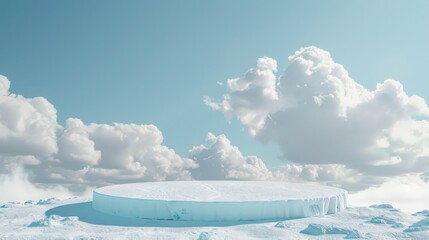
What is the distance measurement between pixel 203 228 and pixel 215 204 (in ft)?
9.93

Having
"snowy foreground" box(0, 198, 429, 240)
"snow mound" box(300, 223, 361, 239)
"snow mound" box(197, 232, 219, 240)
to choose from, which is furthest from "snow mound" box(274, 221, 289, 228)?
"snow mound" box(197, 232, 219, 240)

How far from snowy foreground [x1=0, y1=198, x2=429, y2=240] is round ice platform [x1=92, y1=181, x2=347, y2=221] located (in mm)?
786

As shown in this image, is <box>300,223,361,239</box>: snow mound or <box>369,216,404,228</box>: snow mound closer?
<box>300,223,361,239</box>: snow mound

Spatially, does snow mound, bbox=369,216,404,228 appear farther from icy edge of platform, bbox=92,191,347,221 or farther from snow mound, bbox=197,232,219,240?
snow mound, bbox=197,232,219,240

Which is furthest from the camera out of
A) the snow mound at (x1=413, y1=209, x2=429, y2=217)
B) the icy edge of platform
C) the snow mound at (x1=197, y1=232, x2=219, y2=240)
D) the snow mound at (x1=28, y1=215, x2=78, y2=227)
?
the snow mound at (x1=413, y1=209, x2=429, y2=217)

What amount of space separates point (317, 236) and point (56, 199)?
33729mm

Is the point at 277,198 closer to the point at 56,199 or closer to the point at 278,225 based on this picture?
the point at 278,225

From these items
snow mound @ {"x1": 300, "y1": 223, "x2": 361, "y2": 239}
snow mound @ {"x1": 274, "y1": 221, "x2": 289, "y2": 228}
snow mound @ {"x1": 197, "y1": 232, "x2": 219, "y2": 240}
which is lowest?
snow mound @ {"x1": 197, "y1": 232, "x2": 219, "y2": 240}

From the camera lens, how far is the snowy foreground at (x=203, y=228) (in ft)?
102

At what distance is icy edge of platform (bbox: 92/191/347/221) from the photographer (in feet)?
118

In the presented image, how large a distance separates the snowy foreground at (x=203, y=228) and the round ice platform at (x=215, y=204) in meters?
0.79

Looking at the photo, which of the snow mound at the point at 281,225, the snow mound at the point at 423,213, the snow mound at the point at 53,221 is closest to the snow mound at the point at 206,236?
the snow mound at the point at 281,225

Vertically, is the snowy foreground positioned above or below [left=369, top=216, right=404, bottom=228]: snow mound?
below

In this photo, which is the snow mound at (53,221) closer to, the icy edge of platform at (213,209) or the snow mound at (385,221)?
the icy edge of platform at (213,209)
